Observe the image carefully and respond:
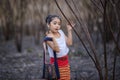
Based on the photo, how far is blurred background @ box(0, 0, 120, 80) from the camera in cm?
383

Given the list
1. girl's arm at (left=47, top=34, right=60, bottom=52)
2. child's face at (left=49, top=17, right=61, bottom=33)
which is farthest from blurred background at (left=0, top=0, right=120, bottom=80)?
girl's arm at (left=47, top=34, right=60, bottom=52)

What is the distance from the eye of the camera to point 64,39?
166 inches

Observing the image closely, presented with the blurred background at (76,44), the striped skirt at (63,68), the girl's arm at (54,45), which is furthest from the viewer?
the striped skirt at (63,68)

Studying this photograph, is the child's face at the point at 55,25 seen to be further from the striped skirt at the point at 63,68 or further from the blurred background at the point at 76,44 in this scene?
the striped skirt at the point at 63,68

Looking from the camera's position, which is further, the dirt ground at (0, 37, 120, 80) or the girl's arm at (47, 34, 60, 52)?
the dirt ground at (0, 37, 120, 80)

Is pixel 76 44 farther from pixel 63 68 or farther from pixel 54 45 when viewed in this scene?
pixel 54 45

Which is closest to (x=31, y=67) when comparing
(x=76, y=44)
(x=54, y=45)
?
(x=54, y=45)

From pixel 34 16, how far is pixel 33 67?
4.39 meters

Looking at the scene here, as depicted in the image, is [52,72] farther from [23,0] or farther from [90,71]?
[23,0]

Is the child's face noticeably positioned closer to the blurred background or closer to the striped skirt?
the blurred background

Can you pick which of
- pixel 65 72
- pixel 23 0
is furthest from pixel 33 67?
pixel 23 0

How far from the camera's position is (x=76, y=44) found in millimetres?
9586

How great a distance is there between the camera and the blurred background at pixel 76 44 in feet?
12.6

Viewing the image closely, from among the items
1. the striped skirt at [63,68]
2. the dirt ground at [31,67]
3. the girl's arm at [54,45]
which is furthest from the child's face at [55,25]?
the dirt ground at [31,67]
